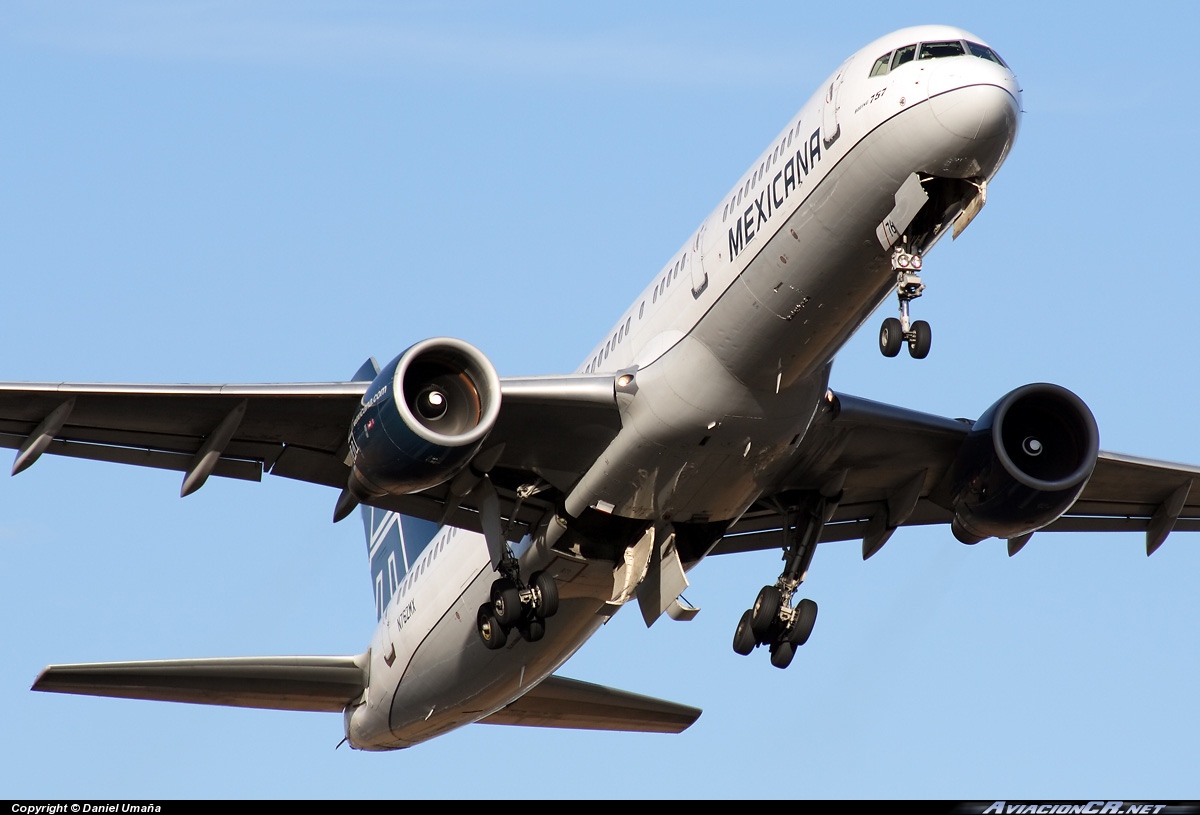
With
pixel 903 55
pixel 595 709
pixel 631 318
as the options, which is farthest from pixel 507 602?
pixel 903 55

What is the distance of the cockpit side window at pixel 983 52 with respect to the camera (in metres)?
21.2

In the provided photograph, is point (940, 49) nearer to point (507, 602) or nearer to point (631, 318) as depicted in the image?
point (631, 318)

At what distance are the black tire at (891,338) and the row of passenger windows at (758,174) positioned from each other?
8.87 feet

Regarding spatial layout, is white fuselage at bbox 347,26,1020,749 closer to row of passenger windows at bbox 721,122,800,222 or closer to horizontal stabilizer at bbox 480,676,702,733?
row of passenger windows at bbox 721,122,800,222

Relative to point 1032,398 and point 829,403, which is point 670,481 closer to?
point 829,403

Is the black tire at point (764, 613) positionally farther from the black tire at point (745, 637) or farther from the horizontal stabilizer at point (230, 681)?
the horizontal stabilizer at point (230, 681)

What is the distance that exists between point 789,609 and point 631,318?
209 inches

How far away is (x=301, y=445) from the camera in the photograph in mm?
25062

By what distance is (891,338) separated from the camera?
21406 millimetres

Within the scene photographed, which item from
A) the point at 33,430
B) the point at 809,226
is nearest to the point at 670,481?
the point at 809,226

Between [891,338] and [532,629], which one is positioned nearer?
[891,338]

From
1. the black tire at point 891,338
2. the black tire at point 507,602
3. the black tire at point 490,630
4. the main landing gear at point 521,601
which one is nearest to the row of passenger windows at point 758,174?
the black tire at point 891,338

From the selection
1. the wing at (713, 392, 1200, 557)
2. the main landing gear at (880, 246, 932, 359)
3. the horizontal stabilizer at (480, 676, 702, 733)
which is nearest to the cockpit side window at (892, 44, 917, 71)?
the main landing gear at (880, 246, 932, 359)

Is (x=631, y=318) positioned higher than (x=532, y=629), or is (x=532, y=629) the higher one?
(x=631, y=318)
